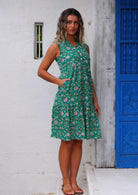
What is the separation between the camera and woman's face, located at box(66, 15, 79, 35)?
6.91 feet

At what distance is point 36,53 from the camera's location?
2707 mm

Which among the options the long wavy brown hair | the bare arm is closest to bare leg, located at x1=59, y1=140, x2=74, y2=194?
the bare arm

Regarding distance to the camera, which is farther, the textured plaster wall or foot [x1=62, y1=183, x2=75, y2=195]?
the textured plaster wall

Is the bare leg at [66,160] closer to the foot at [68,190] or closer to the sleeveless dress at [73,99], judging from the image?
the foot at [68,190]

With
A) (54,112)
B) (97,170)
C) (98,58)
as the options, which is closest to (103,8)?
(98,58)

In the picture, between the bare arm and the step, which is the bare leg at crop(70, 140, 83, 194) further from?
the bare arm

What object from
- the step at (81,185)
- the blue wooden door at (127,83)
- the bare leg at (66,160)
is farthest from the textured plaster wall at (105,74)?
the bare leg at (66,160)

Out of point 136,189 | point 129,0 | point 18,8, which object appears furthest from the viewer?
point 18,8

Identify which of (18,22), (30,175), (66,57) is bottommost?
(30,175)

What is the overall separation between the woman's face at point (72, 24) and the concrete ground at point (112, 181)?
1425 mm

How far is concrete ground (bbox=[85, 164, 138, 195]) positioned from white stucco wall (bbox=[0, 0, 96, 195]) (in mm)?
234

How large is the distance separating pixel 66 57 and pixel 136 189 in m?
1.35

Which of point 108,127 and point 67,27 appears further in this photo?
point 108,127

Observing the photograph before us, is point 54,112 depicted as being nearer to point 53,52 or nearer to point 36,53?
point 53,52
